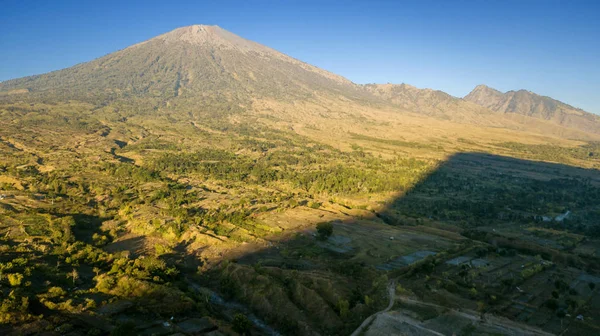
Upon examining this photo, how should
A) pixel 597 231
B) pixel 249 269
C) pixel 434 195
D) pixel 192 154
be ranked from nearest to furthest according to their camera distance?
pixel 249 269
pixel 597 231
pixel 434 195
pixel 192 154

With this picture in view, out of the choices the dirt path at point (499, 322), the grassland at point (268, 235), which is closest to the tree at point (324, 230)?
the grassland at point (268, 235)

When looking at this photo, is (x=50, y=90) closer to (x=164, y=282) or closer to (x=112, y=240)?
(x=112, y=240)

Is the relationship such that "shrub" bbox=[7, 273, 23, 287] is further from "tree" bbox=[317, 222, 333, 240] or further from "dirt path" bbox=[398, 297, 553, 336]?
"tree" bbox=[317, 222, 333, 240]

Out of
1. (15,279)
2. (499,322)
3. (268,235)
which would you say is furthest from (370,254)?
(15,279)

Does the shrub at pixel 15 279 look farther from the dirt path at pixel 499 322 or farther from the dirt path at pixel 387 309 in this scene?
the dirt path at pixel 499 322

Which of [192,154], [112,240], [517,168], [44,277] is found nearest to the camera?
[44,277]

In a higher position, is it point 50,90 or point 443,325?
point 50,90

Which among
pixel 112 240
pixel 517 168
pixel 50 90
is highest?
pixel 50 90

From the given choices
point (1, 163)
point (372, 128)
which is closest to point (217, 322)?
point (1, 163)

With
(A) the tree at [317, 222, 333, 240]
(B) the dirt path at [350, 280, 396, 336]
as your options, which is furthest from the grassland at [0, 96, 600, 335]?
(A) the tree at [317, 222, 333, 240]
